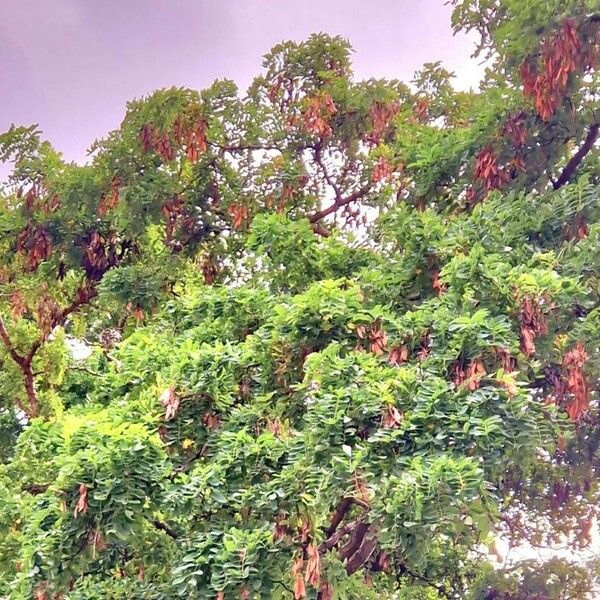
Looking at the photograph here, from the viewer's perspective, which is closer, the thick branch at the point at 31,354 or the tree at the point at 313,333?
the tree at the point at 313,333

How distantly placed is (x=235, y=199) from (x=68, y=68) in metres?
8.18

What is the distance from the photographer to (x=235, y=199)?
8219 mm

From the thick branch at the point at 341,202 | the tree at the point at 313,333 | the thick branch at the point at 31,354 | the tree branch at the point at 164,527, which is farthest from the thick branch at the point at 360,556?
the thick branch at the point at 31,354

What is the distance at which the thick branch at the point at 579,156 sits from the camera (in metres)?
6.38

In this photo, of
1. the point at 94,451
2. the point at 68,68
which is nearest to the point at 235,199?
the point at 94,451

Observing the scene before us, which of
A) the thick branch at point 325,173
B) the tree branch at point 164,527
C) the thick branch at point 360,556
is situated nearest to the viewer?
the tree branch at point 164,527

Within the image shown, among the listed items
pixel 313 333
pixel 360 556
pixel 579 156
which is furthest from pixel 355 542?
pixel 579 156

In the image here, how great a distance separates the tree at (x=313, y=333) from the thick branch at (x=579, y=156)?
18 millimetres

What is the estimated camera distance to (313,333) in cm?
523

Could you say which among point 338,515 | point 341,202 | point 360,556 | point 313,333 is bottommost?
point 360,556

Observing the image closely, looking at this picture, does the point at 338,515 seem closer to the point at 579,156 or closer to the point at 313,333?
the point at 313,333

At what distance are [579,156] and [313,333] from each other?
2.84m

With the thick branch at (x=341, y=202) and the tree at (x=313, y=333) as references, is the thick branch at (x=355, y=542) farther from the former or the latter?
the thick branch at (x=341, y=202)

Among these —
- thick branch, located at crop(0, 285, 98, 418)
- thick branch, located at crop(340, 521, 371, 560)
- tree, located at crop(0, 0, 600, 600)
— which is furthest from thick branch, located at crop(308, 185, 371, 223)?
thick branch, located at crop(340, 521, 371, 560)
